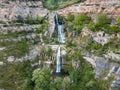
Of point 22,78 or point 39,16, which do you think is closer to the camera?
point 22,78

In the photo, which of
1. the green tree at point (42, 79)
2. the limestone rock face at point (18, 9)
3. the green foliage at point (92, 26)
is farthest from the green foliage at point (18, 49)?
the limestone rock face at point (18, 9)

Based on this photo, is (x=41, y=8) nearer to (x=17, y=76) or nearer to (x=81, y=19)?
A: (x=81, y=19)

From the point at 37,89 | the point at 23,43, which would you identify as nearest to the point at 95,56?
the point at 37,89

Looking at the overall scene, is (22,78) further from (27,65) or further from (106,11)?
(106,11)

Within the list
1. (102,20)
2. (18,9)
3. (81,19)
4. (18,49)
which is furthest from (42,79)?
(18,9)

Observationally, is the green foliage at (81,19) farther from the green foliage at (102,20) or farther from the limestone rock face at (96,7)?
the green foliage at (102,20)

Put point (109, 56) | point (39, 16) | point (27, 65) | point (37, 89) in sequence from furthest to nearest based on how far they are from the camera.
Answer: point (39, 16), point (27, 65), point (109, 56), point (37, 89)

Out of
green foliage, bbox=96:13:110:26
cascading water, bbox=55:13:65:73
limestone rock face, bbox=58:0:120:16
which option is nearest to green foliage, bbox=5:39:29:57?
cascading water, bbox=55:13:65:73
